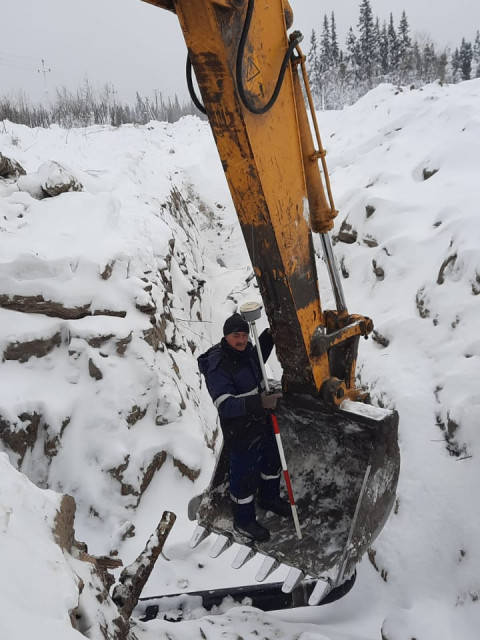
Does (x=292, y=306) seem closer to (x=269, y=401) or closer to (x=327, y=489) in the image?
(x=269, y=401)

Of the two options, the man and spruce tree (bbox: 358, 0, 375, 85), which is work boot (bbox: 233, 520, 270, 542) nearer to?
the man

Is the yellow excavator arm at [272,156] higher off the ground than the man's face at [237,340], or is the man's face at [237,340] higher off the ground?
the yellow excavator arm at [272,156]

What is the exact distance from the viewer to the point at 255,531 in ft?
11.1

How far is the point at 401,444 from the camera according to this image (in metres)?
4.55

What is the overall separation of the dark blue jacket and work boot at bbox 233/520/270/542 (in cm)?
56

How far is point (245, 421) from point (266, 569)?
961 millimetres

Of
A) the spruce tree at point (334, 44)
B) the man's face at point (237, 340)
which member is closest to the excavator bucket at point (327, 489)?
the man's face at point (237, 340)

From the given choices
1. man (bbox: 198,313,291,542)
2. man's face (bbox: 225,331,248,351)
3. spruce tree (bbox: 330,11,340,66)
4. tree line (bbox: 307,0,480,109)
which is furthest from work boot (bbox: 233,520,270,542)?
spruce tree (bbox: 330,11,340,66)

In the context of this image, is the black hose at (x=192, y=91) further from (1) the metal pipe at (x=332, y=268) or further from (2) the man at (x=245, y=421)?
(2) the man at (x=245, y=421)

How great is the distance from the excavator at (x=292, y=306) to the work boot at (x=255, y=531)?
0.05m

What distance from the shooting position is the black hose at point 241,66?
217cm

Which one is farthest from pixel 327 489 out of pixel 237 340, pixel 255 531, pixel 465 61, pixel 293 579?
pixel 465 61

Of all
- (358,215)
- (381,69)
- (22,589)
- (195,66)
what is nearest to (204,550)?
(22,589)

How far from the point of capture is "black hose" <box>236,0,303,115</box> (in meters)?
2.17
